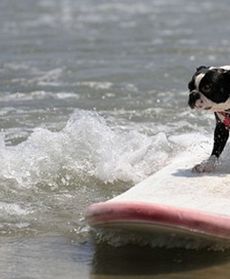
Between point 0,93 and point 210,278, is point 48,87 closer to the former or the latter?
point 0,93

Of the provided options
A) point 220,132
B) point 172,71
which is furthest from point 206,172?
point 172,71

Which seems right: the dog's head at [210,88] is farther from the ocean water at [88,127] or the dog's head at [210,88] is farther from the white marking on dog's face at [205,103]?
the ocean water at [88,127]

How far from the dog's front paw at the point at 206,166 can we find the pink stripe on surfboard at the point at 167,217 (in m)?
0.94

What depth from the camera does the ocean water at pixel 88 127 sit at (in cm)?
537

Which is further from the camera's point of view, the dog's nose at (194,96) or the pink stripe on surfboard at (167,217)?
the dog's nose at (194,96)

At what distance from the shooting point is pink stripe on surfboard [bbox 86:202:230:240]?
5.08m

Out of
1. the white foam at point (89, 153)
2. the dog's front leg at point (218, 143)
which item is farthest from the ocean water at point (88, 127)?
the dog's front leg at point (218, 143)

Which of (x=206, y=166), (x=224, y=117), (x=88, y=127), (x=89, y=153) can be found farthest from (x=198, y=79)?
(x=88, y=127)

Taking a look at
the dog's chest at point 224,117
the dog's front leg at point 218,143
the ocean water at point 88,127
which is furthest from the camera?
the dog's front leg at point 218,143

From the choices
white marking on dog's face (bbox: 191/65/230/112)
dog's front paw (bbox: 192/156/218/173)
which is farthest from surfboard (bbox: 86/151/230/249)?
white marking on dog's face (bbox: 191/65/230/112)

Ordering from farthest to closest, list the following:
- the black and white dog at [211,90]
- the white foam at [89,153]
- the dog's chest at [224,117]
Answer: the white foam at [89,153], the dog's chest at [224,117], the black and white dog at [211,90]

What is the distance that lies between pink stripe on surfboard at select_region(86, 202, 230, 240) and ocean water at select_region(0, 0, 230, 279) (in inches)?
9.7

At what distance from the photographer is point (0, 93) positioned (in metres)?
10.7

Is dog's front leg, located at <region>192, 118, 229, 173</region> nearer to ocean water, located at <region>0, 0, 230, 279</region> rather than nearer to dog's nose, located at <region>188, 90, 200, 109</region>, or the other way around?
ocean water, located at <region>0, 0, 230, 279</region>
